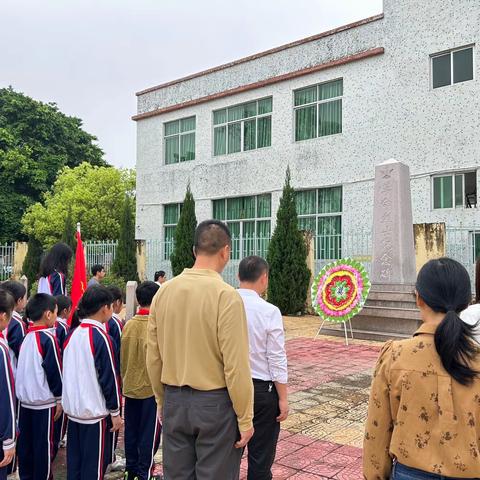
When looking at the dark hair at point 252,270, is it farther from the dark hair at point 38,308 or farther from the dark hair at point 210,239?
the dark hair at point 38,308

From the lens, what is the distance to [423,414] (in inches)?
71.8

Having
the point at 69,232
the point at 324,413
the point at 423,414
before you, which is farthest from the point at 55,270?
the point at 69,232

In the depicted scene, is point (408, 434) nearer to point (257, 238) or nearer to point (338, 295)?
point (338, 295)

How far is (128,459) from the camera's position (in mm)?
3594

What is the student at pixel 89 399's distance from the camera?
3.12 m

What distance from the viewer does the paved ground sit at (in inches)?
153

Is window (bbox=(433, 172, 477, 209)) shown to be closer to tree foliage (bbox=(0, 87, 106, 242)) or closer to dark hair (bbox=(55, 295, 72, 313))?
dark hair (bbox=(55, 295, 72, 313))

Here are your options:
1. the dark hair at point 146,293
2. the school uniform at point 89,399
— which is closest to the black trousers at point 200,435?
the school uniform at point 89,399

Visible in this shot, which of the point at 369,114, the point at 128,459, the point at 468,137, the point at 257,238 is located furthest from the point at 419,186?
the point at 128,459

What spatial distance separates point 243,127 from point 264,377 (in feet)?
50.9

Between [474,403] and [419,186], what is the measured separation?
1257cm

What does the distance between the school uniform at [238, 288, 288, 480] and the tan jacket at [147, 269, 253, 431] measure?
0.60 metres

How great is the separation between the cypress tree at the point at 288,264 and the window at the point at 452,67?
195 inches

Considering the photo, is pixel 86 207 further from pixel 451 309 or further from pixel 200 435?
pixel 451 309
